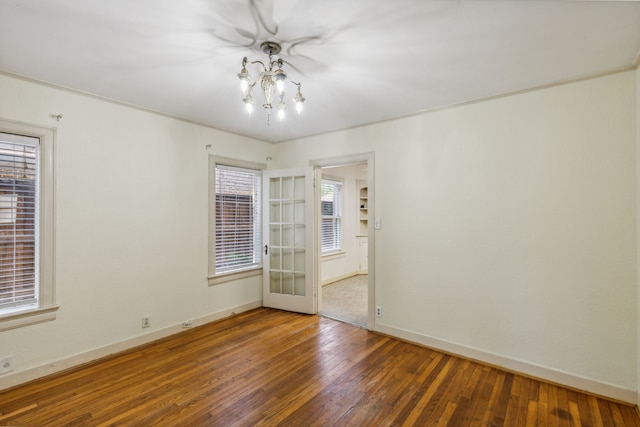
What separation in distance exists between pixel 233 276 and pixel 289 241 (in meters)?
0.92

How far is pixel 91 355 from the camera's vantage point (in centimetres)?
283

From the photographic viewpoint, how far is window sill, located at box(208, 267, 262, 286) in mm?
3887

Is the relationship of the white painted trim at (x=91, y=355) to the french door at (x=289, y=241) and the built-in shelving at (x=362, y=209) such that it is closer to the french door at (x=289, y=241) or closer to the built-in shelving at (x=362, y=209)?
the french door at (x=289, y=241)

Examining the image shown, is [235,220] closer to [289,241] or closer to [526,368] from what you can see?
[289,241]

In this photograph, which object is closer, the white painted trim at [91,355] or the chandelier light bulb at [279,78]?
the chandelier light bulb at [279,78]

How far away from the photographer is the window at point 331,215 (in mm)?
6176

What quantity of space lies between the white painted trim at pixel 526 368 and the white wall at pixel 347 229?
2800 mm

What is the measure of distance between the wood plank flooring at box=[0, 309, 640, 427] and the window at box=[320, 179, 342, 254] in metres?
3.15

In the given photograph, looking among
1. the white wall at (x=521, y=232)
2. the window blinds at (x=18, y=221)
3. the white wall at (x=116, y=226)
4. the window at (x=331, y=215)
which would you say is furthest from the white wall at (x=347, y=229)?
the window blinds at (x=18, y=221)

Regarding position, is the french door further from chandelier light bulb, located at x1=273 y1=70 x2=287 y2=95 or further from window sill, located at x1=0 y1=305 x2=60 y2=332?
window sill, located at x1=0 y1=305 x2=60 y2=332

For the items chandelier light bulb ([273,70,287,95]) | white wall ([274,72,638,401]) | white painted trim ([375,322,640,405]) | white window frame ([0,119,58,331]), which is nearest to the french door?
white wall ([274,72,638,401])

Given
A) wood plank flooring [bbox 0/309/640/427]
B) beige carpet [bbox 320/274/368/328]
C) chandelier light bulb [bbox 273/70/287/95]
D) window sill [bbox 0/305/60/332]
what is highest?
chandelier light bulb [bbox 273/70/287/95]

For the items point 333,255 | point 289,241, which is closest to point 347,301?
point 289,241

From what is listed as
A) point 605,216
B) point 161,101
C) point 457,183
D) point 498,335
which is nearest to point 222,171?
point 161,101
